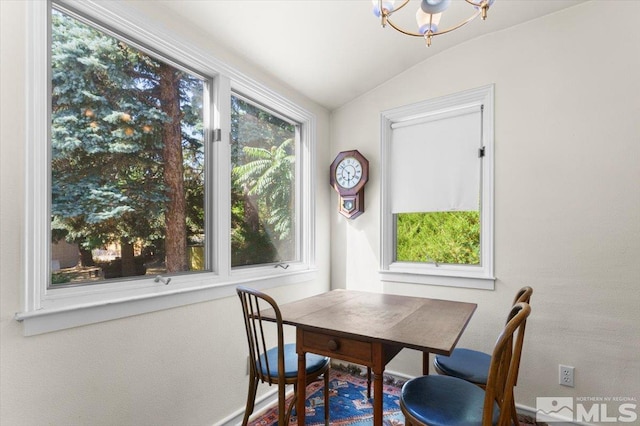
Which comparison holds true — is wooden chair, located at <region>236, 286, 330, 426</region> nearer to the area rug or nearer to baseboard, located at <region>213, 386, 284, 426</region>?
baseboard, located at <region>213, 386, 284, 426</region>

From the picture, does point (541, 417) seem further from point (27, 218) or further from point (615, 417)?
point (27, 218)

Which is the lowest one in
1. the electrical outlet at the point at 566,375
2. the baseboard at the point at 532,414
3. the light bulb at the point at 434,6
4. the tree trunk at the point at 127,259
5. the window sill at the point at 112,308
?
the baseboard at the point at 532,414

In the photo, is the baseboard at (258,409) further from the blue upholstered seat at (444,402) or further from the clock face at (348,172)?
the clock face at (348,172)

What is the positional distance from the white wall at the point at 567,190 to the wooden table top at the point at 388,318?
62cm

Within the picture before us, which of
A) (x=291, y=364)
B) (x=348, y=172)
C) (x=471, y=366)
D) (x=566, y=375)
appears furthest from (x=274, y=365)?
(x=566, y=375)

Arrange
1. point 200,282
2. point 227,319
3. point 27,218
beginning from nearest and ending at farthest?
point 27,218 < point 200,282 < point 227,319

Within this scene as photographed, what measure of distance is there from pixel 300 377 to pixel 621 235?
6.53 feet

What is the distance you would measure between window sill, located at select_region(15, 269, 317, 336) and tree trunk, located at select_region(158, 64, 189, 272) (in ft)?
0.60

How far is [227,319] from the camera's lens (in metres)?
2.02

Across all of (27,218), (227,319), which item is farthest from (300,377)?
(27,218)

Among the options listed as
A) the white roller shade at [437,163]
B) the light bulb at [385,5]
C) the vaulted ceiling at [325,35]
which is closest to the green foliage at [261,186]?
the vaulted ceiling at [325,35]

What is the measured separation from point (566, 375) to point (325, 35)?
2.64 meters

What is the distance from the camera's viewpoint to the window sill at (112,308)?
1.22 m

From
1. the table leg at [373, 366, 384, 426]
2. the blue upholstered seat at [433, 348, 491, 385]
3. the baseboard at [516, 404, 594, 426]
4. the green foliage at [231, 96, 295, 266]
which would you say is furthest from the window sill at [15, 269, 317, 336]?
the baseboard at [516, 404, 594, 426]
